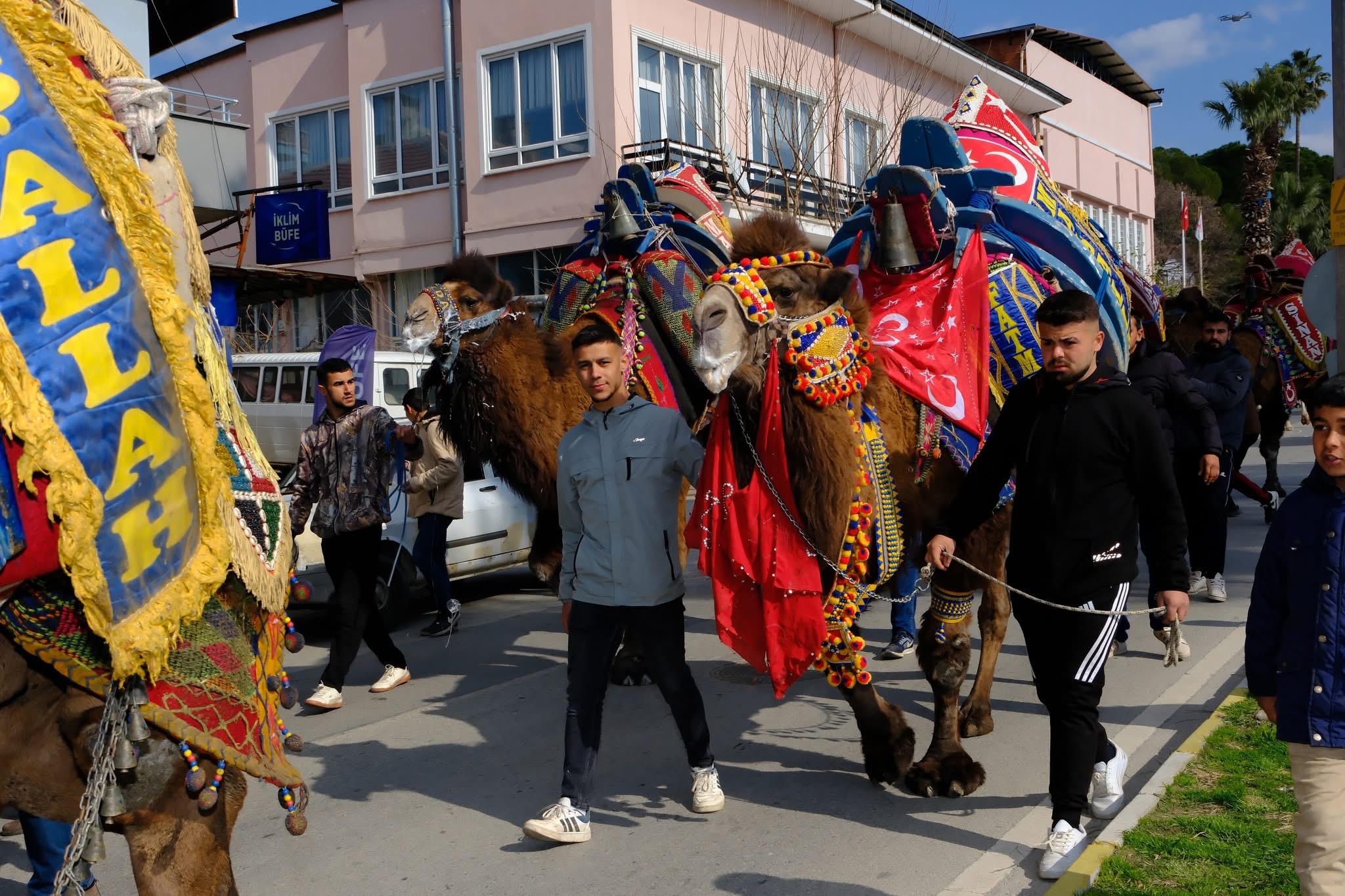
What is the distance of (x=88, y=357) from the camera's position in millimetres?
2270

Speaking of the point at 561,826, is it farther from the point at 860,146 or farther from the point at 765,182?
the point at 860,146

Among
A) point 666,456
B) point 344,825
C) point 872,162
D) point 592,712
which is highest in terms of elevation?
point 872,162

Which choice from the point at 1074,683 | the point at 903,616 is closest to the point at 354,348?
the point at 903,616

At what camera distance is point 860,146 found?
19875 mm

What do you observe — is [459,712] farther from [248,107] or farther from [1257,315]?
[248,107]

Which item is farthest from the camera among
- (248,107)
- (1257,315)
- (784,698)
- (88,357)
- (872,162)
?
(248,107)

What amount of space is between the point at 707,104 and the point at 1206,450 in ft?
41.2

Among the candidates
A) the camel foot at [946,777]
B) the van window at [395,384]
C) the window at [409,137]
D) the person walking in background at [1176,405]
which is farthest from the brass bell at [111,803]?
the window at [409,137]

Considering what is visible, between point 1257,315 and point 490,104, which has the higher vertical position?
point 490,104

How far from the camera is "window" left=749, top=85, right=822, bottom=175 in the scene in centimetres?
1612

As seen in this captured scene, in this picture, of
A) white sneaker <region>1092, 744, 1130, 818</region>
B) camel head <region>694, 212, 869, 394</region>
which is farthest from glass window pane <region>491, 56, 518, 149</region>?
white sneaker <region>1092, 744, 1130, 818</region>

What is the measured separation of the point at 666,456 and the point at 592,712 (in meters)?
1.10

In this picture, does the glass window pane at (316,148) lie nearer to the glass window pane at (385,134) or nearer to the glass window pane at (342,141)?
the glass window pane at (342,141)

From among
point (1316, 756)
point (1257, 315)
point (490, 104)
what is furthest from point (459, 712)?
point (490, 104)
